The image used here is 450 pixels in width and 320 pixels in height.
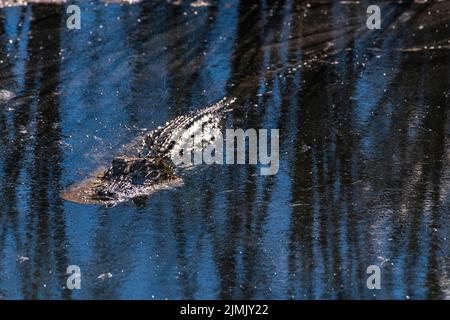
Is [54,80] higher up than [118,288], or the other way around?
[54,80]

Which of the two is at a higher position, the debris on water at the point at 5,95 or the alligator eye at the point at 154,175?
the debris on water at the point at 5,95

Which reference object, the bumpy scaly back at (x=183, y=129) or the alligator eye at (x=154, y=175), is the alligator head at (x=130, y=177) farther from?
the bumpy scaly back at (x=183, y=129)

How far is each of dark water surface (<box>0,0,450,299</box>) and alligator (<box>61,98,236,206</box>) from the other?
143 millimetres

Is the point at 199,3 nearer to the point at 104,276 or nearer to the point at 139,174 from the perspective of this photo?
the point at 139,174

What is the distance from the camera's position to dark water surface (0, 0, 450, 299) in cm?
855

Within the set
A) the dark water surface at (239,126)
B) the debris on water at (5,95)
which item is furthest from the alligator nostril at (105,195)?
the debris on water at (5,95)

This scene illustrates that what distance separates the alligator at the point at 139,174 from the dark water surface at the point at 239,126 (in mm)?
143

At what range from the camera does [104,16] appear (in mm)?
14195

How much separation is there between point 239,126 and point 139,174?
1.75 meters

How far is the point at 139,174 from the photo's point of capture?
32.6 ft

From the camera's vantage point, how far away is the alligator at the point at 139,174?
381 inches

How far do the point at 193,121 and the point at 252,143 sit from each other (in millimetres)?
815
